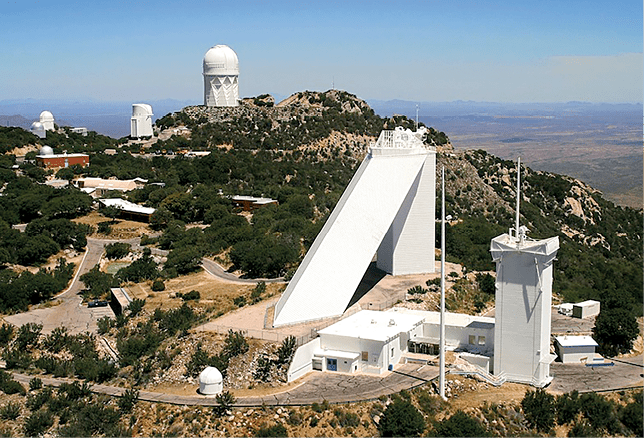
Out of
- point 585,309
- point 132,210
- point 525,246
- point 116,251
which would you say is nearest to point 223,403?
point 525,246

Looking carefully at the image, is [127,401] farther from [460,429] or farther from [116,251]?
[116,251]

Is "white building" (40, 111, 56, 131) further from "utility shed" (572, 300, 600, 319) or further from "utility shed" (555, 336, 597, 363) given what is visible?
"utility shed" (555, 336, 597, 363)

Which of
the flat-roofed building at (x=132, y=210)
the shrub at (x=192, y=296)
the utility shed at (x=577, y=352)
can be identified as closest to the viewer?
the utility shed at (x=577, y=352)

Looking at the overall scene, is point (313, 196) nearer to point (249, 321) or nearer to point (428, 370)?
point (249, 321)

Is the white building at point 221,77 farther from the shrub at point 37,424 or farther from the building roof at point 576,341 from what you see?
the shrub at point 37,424

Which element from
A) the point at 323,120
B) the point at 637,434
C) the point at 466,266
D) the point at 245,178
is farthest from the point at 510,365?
the point at 323,120

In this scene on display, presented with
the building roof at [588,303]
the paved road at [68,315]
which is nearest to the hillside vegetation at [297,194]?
the building roof at [588,303]
